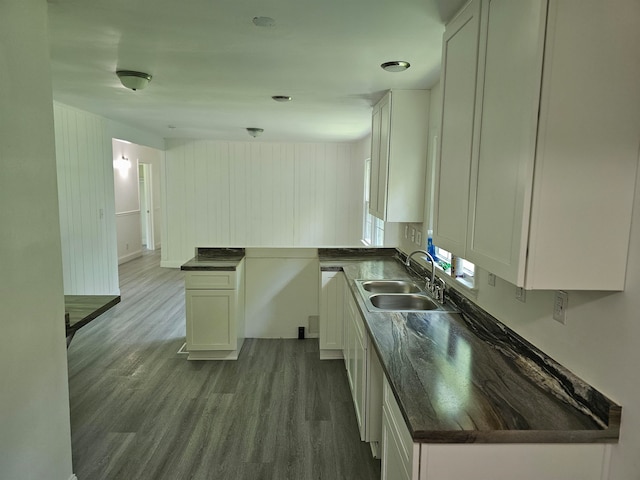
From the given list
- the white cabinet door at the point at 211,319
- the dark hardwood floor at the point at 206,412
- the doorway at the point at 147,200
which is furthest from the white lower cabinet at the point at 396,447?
the doorway at the point at 147,200

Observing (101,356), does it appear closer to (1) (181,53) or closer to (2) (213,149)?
(1) (181,53)

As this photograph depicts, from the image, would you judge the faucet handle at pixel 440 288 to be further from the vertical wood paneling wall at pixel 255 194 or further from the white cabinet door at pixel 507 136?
the vertical wood paneling wall at pixel 255 194

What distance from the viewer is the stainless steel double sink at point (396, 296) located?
263 centimetres

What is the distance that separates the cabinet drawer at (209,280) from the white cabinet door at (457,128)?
2195 millimetres

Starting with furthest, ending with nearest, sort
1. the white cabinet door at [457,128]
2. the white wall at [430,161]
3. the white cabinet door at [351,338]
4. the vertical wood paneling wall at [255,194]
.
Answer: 1. the vertical wood paneling wall at [255,194]
2. the white wall at [430,161]
3. the white cabinet door at [351,338]
4. the white cabinet door at [457,128]

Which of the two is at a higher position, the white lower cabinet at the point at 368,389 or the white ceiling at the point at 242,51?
the white ceiling at the point at 242,51

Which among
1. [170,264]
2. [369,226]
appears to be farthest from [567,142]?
[170,264]

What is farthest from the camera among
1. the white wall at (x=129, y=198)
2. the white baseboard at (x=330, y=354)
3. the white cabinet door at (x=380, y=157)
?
the white wall at (x=129, y=198)

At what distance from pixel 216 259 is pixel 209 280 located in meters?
0.31

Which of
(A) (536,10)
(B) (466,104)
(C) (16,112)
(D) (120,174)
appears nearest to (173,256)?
(D) (120,174)

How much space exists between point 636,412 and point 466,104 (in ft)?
3.92

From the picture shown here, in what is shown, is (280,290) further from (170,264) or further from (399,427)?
(170,264)

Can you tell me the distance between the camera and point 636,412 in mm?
1175

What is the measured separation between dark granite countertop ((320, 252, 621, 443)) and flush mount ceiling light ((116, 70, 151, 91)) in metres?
2.15
